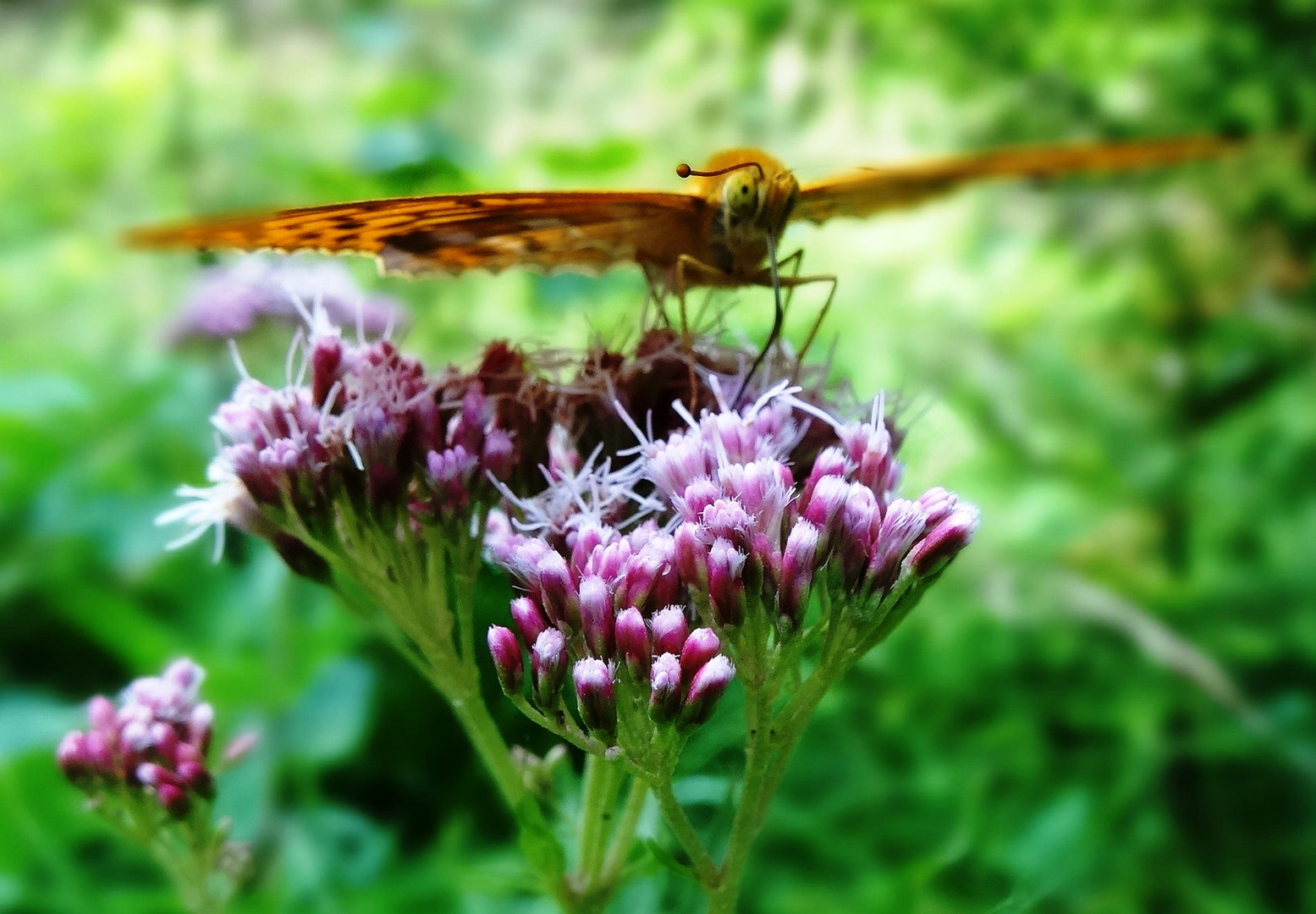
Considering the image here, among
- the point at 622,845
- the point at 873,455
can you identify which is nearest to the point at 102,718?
the point at 622,845

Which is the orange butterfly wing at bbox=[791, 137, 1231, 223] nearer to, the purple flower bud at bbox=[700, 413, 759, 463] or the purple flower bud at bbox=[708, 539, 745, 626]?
the purple flower bud at bbox=[700, 413, 759, 463]

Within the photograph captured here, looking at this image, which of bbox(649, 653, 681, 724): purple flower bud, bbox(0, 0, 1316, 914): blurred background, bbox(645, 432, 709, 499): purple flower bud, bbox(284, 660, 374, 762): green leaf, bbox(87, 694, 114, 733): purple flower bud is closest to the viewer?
bbox(649, 653, 681, 724): purple flower bud

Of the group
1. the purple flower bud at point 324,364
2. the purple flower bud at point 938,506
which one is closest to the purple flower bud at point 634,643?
the purple flower bud at point 938,506

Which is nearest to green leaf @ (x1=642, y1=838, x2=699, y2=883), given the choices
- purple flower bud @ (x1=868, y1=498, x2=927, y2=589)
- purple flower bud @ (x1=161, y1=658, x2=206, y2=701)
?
purple flower bud @ (x1=868, y1=498, x2=927, y2=589)

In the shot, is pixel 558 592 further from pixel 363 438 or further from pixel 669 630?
pixel 363 438

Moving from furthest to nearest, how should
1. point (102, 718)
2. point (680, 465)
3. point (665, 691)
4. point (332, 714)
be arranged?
point (332, 714)
point (102, 718)
point (680, 465)
point (665, 691)

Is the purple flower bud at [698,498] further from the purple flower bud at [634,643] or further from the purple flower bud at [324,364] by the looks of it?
the purple flower bud at [324,364]
